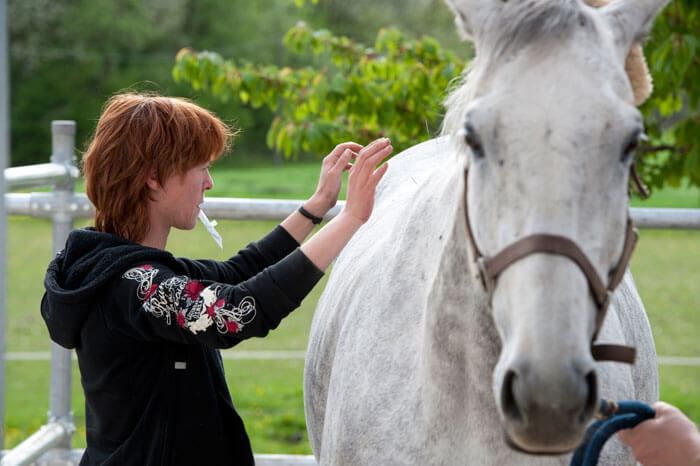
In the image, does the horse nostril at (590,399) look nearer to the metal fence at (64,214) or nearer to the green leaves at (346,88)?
the metal fence at (64,214)

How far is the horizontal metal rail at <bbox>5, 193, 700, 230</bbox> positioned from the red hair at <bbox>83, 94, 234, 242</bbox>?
93 centimetres

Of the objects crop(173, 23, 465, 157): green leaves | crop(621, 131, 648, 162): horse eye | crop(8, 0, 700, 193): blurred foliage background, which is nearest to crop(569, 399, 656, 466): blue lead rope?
crop(621, 131, 648, 162): horse eye

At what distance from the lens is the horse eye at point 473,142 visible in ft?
4.28

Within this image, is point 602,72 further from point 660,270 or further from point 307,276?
point 660,270

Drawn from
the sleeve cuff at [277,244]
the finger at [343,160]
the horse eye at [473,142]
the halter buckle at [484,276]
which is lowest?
the sleeve cuff at [277,244]

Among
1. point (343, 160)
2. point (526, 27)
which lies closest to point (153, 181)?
point (343, 160)

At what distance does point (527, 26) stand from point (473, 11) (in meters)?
0.14

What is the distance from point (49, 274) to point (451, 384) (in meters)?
0.98

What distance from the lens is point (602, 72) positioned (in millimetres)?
1281

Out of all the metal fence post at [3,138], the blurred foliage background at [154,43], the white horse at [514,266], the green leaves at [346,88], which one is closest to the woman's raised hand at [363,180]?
the white horse at [514,266]

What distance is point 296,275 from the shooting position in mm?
1694

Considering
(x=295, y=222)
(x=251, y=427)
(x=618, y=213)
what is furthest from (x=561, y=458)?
(x=251, y=427)

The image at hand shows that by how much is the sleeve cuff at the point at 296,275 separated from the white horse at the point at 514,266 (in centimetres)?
23

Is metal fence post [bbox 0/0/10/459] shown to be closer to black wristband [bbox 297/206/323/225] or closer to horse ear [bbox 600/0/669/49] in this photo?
horse ear [bbox 600/0/669/49]
